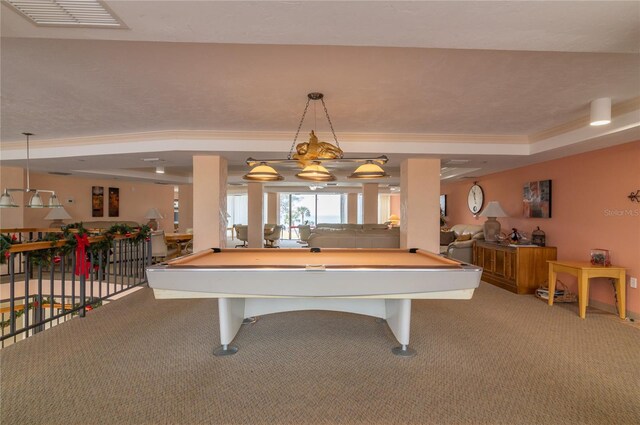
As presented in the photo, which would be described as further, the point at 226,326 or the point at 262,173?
the point at 262,173

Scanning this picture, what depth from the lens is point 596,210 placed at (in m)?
4.46

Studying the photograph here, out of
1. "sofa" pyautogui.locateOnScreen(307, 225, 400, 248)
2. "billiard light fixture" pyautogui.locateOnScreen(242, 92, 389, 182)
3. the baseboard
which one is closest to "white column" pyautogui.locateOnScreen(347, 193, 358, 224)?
"sofa" pyautogui.locateOnScreen(307, 225, 400, 248)

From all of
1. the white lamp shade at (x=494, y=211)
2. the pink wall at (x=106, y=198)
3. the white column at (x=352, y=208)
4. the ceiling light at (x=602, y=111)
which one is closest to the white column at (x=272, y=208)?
the white column at (x=352, y=208)

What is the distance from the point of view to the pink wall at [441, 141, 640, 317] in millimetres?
3988

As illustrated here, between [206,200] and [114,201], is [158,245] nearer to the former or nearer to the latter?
[206,200]

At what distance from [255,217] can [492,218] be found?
6074mm

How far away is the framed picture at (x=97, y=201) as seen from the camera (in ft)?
30.6

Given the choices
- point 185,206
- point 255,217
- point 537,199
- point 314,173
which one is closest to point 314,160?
point 314,173

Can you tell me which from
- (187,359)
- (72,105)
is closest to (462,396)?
(187,359)

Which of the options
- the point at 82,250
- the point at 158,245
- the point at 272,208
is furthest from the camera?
the point at 272,208

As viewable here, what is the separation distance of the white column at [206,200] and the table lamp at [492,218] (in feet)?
15.7

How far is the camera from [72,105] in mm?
3652

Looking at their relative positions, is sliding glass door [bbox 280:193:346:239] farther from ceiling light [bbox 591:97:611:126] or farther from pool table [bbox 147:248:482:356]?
pool table [bbox 147:248:482:356]

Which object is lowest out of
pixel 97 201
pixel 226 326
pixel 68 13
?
pixel 226 326
